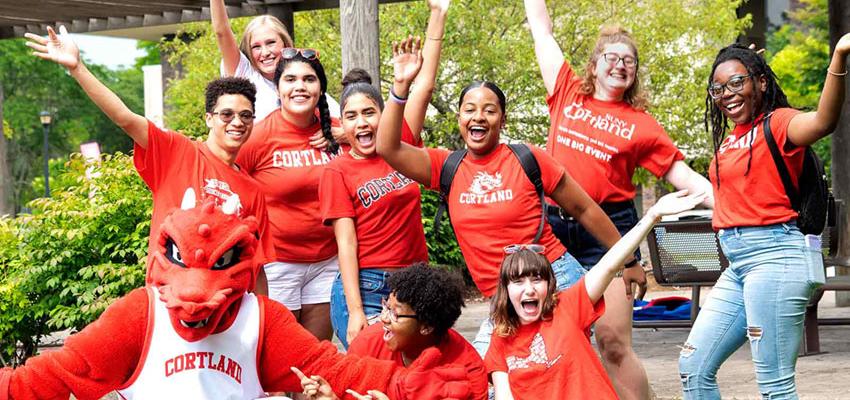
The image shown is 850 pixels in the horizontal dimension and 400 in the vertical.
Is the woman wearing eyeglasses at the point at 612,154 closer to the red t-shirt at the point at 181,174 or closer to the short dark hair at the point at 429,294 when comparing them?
the short dark hair at the point at 429,294

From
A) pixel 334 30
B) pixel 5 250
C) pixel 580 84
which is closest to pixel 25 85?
pixel 334 30

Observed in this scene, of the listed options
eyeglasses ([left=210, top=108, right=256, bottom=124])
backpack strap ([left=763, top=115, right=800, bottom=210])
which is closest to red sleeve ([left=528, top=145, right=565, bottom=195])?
backpack strap ([left=763, top=115, right=800, bottom=210])

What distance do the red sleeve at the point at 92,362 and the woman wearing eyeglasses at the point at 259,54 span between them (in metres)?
2.17

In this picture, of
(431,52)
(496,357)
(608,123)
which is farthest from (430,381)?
(608,123)

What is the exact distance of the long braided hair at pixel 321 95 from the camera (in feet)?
18.5

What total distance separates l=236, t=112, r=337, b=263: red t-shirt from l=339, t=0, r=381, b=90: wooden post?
1.97 metres

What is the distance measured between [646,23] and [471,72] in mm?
2711

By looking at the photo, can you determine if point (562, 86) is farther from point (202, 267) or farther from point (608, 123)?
point (202, 267)

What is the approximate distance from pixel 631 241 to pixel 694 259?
4.62 metres

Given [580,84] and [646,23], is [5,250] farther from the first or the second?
[646,23]

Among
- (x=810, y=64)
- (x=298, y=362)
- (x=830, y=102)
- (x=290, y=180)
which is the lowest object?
(x=298, y=362)

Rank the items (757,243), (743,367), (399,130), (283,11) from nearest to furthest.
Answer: (757,243), (399,130), (743,367), (283,11)

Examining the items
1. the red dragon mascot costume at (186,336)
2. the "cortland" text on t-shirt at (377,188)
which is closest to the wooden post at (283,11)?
the "cortland" text on t-shirt at (377,188)

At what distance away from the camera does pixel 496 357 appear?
4.79 meters
